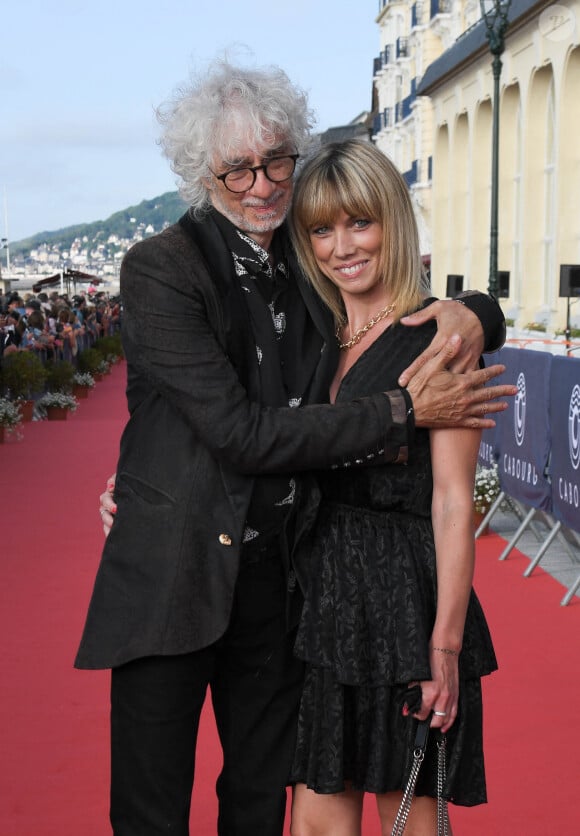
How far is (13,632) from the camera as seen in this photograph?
23.5 feet

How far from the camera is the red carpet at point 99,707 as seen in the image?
4672mm

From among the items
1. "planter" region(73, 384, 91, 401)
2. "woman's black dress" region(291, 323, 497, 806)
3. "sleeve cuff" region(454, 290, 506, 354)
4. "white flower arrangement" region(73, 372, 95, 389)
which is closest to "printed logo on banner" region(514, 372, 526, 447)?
"sleeve cuff" region(454, 290, 506, 354)

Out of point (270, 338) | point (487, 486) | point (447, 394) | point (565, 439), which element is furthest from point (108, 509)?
point (487, 486)

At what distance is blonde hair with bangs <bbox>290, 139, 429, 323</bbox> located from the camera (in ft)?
9.80

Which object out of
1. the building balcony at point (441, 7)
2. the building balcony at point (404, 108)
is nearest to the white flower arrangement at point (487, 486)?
the building balcony at point (441, 7)

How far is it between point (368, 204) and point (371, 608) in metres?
0.90

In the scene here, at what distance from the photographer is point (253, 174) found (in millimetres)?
3027

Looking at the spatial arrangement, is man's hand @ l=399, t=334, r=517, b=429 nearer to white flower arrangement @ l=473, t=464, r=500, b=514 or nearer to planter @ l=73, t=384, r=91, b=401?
white flower arrangement @ l=473, t=464, r=500, b=514

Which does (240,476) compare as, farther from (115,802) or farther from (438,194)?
(438,194)

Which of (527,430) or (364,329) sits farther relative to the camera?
(527,430)

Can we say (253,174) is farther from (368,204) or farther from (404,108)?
(404,108)

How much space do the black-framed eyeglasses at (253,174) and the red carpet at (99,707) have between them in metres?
2.38

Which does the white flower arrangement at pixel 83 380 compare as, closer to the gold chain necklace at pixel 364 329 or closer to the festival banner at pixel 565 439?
the festival banner at pixel 565 439

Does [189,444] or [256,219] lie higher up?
[256,219]
